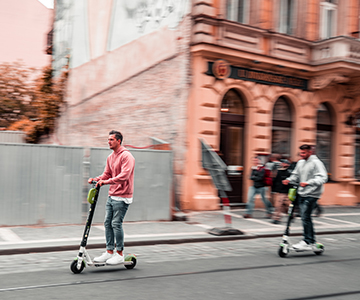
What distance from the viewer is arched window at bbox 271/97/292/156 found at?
16016mm

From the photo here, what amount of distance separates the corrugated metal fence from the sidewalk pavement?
26cm

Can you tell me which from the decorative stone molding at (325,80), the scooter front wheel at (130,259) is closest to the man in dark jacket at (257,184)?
the decorative stone molding at (325,80)

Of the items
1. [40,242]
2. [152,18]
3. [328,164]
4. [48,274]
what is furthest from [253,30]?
[48,274]

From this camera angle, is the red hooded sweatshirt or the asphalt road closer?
the asphalt road

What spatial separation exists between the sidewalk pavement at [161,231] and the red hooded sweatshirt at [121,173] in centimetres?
210

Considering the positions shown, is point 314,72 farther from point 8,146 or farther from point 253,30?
point 8,146

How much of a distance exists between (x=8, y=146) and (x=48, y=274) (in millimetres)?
4310

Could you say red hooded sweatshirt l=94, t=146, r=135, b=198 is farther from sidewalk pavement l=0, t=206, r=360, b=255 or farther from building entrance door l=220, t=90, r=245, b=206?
building entrance door l=220, t=90, r=245, b=206

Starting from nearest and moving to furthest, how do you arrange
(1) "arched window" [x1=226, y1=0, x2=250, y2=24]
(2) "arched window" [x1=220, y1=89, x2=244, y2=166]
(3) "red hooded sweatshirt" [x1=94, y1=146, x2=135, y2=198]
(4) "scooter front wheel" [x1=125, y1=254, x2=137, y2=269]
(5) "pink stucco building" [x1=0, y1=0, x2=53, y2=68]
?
(3) "red hooded sweatshirt" [x1=94, y1=146, x2=135, y2=198]
(4) "scooter front wheel" [x1=125, y1=254, x2=137, y2=269]
(2) "arched window" [x1=220, y1=89, x2=244, y2=166]
(1) "arched window" [x1=226, y1=0, x2=250, y2=24]
(5) "pink stucco building" [x1=0, y1=0, x2=53, y2=68]

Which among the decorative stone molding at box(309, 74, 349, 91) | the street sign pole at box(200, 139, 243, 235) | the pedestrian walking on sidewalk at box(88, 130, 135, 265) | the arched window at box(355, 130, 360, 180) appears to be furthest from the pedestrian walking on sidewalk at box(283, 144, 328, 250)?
the arched window at box(355, 130, 360, 180)

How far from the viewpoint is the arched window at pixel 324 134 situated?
683 inches

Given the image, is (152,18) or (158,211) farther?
(152,18)

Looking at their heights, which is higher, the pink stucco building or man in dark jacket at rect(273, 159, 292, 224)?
the pink stucco building

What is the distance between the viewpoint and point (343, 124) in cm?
1781
